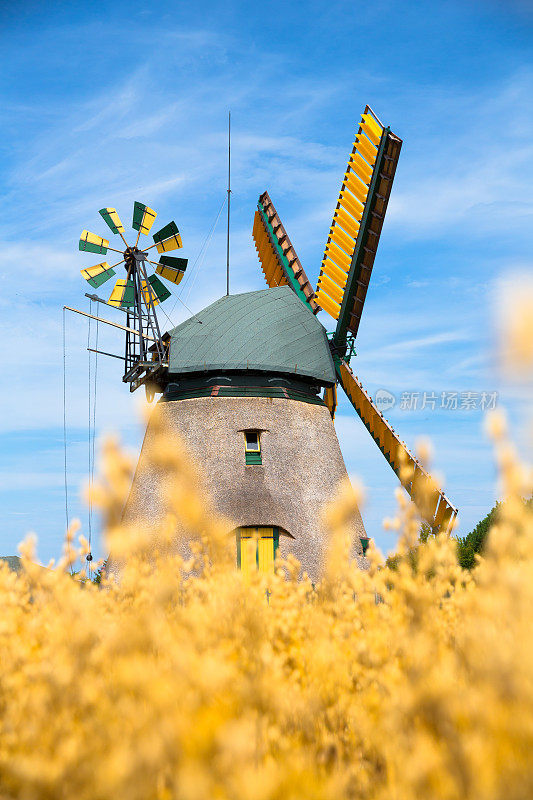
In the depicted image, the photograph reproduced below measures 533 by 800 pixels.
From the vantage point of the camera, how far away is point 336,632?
4059 millimetres

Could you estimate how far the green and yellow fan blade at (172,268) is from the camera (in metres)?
16.3

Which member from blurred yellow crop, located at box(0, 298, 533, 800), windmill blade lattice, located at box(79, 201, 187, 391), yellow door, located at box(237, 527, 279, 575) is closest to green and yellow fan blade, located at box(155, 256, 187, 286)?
windmill blade lattice, located at box(79, 201, 187, 391)

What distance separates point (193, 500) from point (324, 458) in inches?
433

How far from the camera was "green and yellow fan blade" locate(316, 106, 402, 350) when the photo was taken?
14781 mm

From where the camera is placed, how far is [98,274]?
15.9 metres

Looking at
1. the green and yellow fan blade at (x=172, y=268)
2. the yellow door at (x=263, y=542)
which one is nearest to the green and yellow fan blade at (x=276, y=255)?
the green and yellow fan blade at (x=172, y=268)

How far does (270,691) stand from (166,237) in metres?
14.4

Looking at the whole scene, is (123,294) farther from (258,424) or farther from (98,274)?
(258,424)

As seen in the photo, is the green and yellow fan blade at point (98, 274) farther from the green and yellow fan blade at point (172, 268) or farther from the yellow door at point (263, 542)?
the yellow door at point (263, 542)

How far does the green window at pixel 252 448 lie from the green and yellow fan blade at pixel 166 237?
4870 millimetres

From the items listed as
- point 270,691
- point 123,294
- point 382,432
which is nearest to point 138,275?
point 123,294

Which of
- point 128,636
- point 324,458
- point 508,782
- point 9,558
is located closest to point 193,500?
point 128,636

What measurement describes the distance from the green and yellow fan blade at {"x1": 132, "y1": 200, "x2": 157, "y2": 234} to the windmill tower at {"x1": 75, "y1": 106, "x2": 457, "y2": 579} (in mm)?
44

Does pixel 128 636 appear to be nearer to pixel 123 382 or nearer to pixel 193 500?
pixel 193 500
